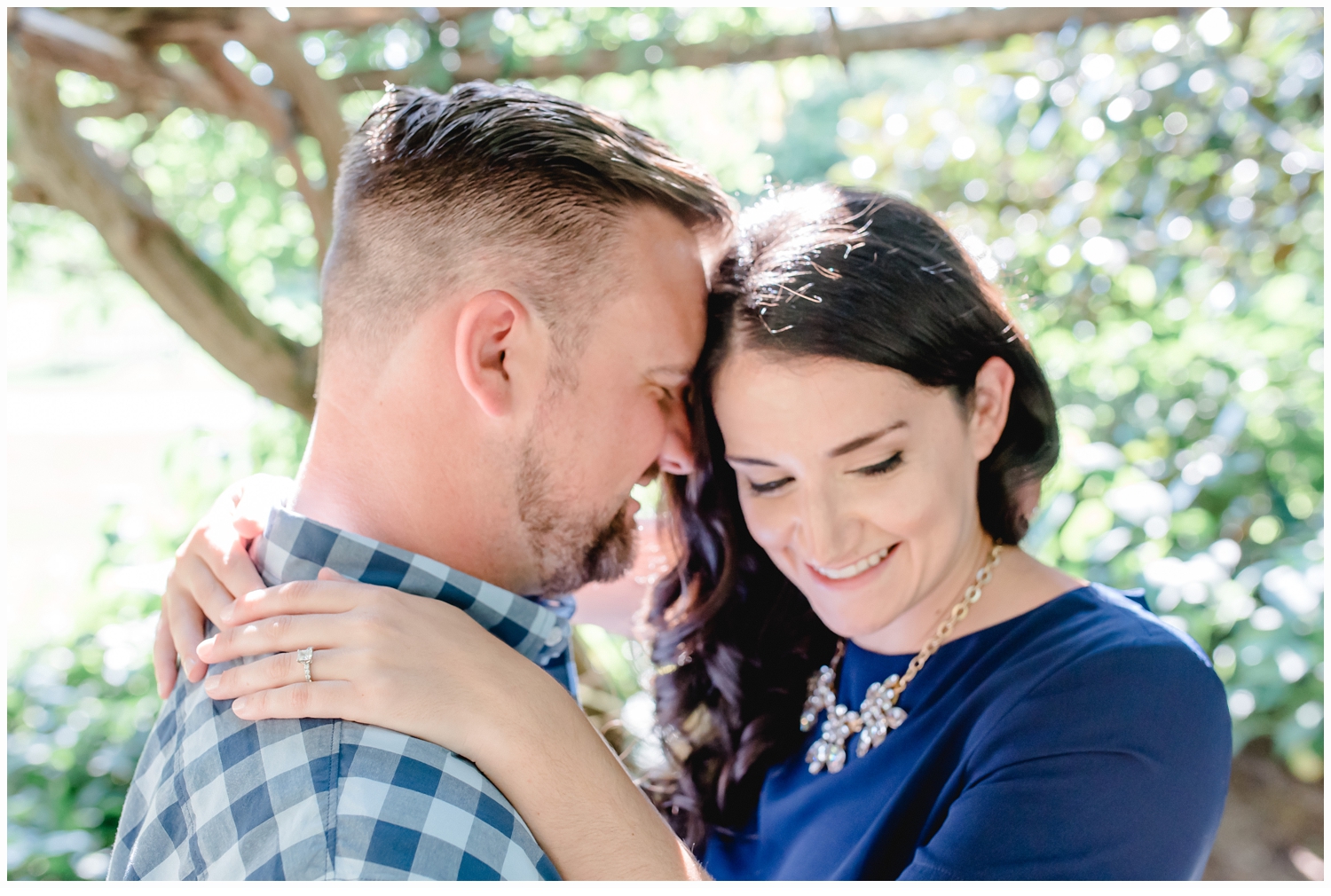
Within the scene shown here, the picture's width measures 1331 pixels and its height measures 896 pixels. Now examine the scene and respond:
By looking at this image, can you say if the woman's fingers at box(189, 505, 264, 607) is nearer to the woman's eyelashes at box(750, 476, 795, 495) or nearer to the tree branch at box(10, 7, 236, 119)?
the woman's eyelashes at box(750, 476, 795, 495)

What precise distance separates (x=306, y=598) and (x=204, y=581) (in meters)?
0.30

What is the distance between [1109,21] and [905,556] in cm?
213

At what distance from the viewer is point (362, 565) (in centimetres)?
132

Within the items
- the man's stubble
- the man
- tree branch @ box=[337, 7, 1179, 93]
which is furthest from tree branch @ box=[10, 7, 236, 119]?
the man's stubble

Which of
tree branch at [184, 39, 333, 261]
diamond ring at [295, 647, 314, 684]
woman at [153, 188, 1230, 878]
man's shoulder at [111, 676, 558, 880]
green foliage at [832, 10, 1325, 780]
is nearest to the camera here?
man's shoulder at [111, 676, 558, 880]

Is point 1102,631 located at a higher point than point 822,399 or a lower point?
lower

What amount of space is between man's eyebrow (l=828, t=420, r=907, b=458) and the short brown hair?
1.52 ft

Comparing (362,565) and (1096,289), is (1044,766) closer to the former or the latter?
(362,565)

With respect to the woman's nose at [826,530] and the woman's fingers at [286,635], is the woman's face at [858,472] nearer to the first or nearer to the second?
the woman's nose at [826,530]

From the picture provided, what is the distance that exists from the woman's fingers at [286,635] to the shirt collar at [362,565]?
0.14 metres

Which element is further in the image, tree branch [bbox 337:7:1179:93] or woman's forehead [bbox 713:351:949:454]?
tree branch [bbox 337:7:1179:93]

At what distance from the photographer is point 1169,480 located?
9.29ft

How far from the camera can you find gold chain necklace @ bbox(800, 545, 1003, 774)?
1664 mm

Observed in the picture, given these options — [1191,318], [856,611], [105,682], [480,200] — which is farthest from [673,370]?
[105,682]
